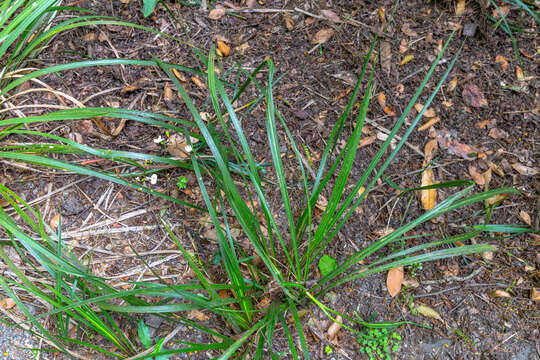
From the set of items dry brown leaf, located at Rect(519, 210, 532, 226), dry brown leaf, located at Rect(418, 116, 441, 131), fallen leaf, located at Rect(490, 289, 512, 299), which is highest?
dry brown leaf, located at Rect(418, 116, 441, 131)

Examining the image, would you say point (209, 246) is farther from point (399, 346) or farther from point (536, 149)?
point (536, 149)

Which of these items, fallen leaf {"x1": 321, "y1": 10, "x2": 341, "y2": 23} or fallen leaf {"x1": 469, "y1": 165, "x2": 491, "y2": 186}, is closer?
fallen leaf {"x1": 469, "y1": 165, "x2": 491, "y2": 186}

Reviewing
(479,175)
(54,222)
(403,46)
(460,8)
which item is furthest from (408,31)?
(54,222)

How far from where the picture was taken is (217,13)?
1.85 m

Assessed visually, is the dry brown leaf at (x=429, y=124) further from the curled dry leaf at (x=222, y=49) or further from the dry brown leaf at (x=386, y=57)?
the curled dry leaf at (x=222, y=49)

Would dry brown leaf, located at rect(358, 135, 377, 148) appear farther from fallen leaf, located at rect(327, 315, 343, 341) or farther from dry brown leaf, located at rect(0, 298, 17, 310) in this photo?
dry brown leaf, located at rect(0, 298, 17, 310)

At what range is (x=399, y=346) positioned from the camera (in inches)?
54.5

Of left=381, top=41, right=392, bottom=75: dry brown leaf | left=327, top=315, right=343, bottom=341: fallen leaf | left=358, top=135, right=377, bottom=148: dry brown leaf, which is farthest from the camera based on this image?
left=381, top=41, right=392, bottom=75: dry brown leaf

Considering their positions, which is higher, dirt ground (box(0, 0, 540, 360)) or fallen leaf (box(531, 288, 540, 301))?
dirt ground (box(0, 0, 540, 360))

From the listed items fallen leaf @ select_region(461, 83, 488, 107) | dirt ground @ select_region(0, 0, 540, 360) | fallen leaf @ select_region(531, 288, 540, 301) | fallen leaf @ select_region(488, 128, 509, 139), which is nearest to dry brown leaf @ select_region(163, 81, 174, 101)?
dirt ground @ select_region(0, 0, 540, 360)

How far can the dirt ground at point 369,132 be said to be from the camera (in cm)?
144

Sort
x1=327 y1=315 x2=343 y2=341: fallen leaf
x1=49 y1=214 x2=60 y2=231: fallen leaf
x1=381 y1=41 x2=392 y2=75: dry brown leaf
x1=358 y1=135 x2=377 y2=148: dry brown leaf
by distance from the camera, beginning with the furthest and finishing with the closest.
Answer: x1=381 y1=41 x2=392 y2=75: dry brown leaf < x1=358 y1=135 x2=377 y2=148: dry brown leaf < x1=49 y1=214 x2=60 y2=231: fallen leaf < x1=327 y1=315 x2=343 y2=341: fallen leaf

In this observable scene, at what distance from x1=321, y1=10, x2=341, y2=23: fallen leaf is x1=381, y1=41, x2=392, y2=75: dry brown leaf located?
246 millimetres

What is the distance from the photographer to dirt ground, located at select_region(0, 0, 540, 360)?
1.44 meters
